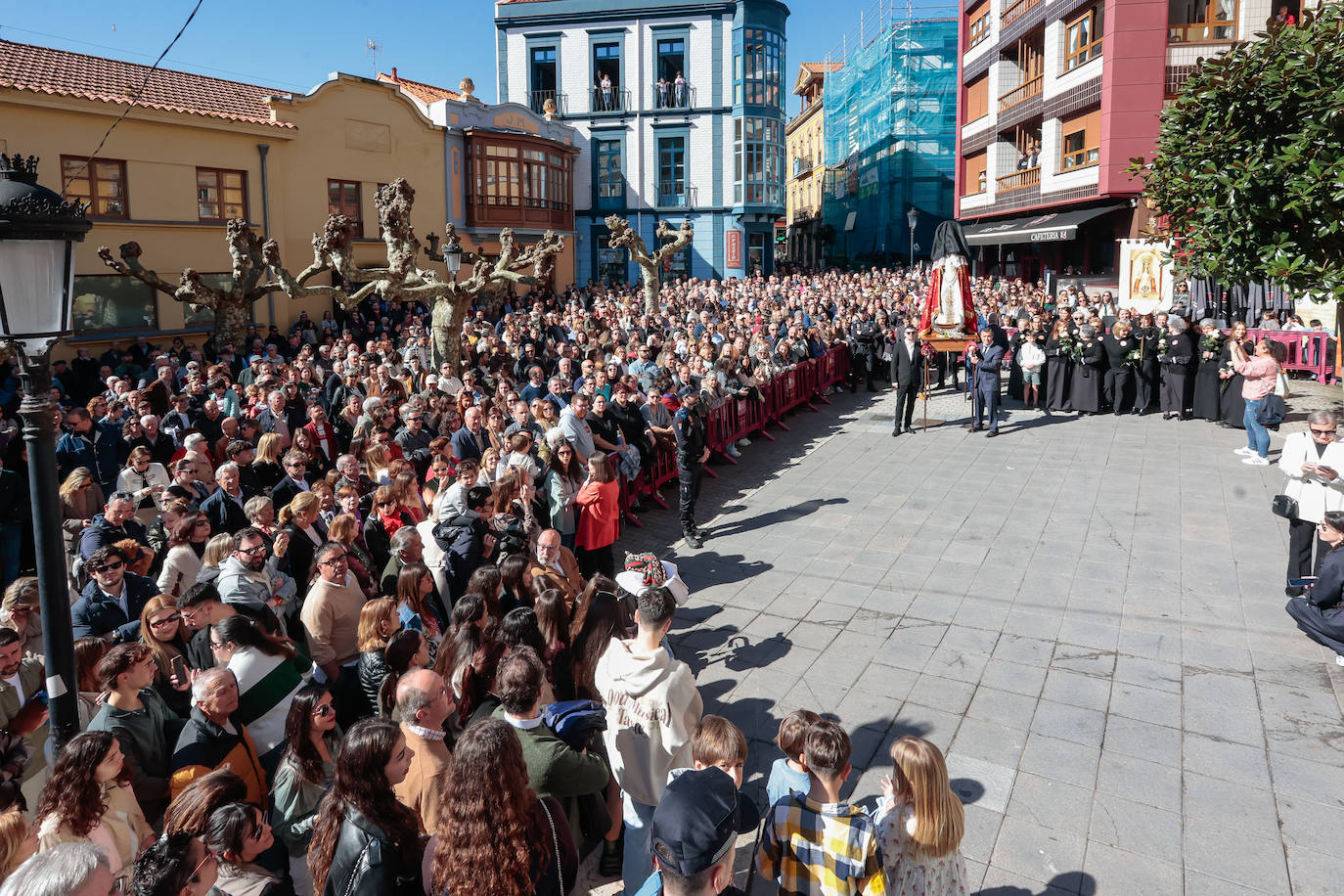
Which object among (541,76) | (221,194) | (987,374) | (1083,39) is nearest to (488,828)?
(987,374)

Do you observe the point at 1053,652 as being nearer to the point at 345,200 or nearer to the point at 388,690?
the point at 388,690

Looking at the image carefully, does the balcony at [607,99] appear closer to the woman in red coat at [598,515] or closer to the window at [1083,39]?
the window at [1083,39]

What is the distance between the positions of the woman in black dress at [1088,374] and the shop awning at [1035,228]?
29.3 ft

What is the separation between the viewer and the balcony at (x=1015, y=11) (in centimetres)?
2734

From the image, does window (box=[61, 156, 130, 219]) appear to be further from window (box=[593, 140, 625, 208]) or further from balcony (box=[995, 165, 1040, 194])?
balcony (box=[995, 165, 1040, 194])

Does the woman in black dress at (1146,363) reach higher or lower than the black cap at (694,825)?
higher

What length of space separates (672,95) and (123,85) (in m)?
22.6

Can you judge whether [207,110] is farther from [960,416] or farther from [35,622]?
[35,622]

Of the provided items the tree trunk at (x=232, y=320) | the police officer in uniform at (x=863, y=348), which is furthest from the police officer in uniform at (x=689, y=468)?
the tree trunk at (x=232, y=320)

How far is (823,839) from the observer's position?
10.5ft

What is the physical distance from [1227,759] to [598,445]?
6.33 metres

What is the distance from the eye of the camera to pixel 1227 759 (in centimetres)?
522

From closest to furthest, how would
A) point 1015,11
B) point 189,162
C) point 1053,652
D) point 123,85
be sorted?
point 1053,652 → point 123,85 → point 189,162 → point 1015,11

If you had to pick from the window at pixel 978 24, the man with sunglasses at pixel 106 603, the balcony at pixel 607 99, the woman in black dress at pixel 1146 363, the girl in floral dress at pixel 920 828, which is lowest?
the girl in floral dress at pixel 920 828
